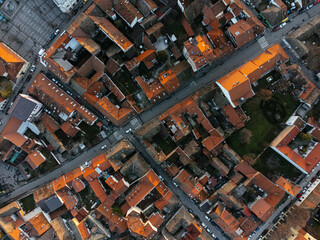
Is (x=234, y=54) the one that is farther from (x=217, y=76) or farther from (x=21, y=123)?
(x=21, y=123)

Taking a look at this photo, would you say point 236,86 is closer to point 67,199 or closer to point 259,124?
point 259,124

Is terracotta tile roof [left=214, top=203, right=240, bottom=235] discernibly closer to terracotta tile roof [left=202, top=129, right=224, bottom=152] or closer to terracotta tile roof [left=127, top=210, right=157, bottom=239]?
terracotta tile roof [left=202, top=129, right=224, bottom=152]

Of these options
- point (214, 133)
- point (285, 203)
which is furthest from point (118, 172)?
point (285, 203)

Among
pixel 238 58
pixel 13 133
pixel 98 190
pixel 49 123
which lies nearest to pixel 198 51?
pixel 238 58

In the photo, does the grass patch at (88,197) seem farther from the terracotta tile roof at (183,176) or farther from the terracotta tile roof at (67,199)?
the terracotta tile roof at (183,176)

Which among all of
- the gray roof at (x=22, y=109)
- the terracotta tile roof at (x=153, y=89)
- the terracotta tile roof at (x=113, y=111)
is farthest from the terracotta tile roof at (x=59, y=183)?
the terracotta tile roof at (x=153, y=89)
